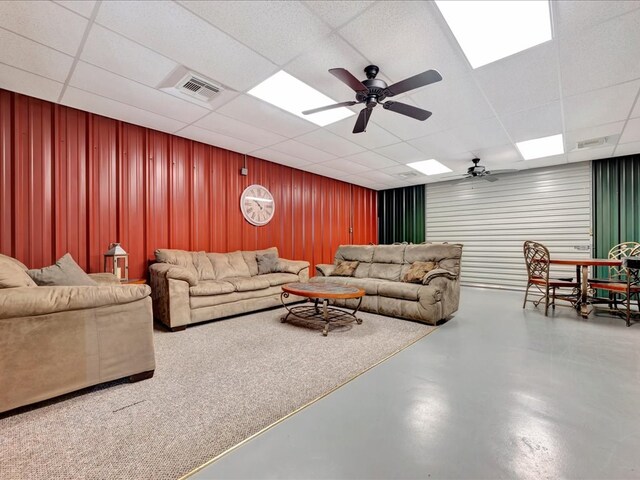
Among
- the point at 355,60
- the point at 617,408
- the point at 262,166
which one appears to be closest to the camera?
the point at 617,408

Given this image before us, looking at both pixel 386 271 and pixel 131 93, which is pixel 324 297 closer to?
pixel 386 271

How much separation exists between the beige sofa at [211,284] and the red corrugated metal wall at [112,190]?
1.35 ft

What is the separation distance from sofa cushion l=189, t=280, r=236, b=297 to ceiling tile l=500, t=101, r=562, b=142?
14.3 ft

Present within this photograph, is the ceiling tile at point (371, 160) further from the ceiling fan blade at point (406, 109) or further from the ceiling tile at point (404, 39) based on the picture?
the ceiling tile at point (404, 39)

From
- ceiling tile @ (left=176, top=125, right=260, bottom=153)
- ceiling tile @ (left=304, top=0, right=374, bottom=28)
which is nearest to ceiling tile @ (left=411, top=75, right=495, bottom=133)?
ceiling tile @ (left=304, top=0, right=374, bottom=28)

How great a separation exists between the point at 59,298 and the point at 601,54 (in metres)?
4.70

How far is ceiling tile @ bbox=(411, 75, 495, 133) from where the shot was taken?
2949 mm

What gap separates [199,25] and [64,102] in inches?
94.7

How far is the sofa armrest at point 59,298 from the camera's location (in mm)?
1746

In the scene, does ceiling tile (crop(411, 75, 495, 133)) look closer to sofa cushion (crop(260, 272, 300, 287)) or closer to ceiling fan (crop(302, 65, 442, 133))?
ceiling fan (crop(302, 65, 442, 133))

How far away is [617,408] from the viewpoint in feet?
6.08

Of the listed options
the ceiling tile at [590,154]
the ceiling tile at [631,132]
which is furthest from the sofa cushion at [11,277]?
the ceiling tile at [590,154]

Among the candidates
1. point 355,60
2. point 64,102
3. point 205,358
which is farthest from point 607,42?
point 64,102

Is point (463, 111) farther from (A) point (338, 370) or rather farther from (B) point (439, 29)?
(A) point (338, 370)
